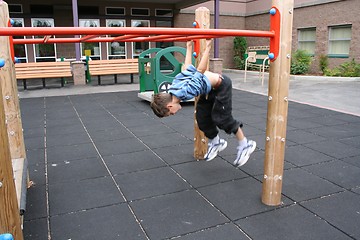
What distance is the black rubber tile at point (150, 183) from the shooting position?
303 centimetres

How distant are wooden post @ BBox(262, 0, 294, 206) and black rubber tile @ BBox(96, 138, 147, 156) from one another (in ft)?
6.69

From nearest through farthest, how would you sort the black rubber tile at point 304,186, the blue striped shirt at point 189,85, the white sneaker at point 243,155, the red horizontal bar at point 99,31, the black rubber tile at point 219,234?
1. the red horizontal bar at point 99,31
2. the black rubber tile at point 219,234
3. the blue striped shirt at point 189,85
4. the black rubber tile at point 304,186
5. the white sneaker at point 243,155

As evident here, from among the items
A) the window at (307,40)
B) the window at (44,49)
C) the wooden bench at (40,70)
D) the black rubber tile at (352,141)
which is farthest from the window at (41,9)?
the black rubber tile at (352,141)

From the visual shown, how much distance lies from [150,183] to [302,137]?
262 cm

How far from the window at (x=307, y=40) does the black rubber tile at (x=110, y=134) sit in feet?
38.9

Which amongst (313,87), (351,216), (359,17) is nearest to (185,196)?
(351,216)

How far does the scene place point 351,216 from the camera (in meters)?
2.56

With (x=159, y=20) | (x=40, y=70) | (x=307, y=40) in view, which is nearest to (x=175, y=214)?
(x=40, y=70)

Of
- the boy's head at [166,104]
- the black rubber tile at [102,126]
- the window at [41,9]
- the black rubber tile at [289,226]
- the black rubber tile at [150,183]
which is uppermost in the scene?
the window at [41,9]

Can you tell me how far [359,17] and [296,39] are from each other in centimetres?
314

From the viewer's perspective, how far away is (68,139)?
4.88m

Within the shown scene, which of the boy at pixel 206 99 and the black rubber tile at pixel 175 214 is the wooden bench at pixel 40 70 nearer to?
the boy at pixel 206 99

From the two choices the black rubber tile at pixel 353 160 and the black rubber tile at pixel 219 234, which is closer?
the black rubber tile at pixel 219 234

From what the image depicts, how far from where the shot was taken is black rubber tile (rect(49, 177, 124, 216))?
110 inches
